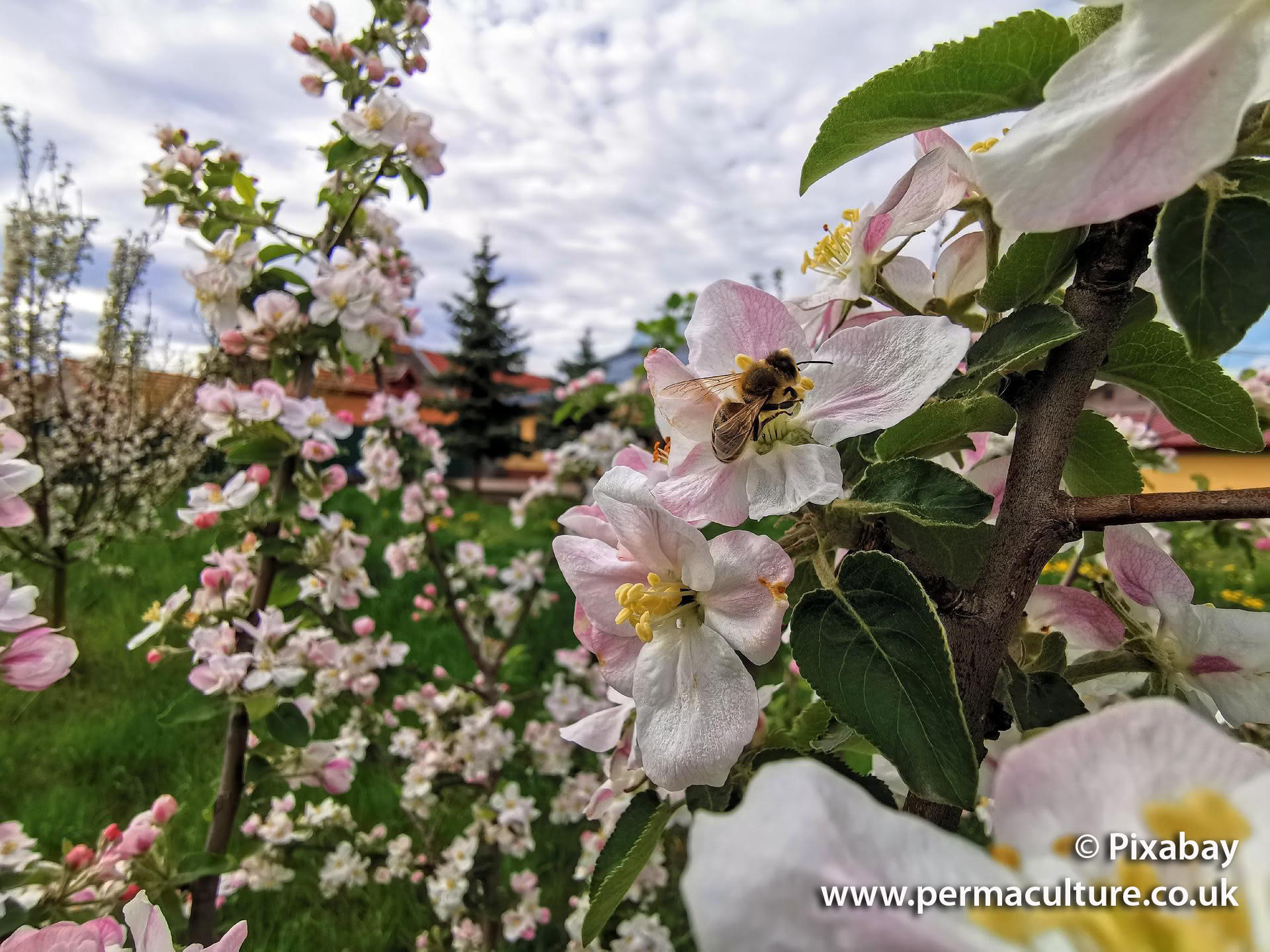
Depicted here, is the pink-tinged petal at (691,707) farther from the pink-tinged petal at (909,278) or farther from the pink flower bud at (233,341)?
the pink flower bud at (233,341)

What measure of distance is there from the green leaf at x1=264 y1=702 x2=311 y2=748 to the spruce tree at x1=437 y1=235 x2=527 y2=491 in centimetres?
1304

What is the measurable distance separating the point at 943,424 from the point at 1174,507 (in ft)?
0.42

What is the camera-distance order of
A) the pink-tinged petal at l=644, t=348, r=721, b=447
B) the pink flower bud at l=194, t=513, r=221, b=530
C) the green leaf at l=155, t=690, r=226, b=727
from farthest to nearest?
the pink flower bud at l=194, t=513, r=221, b=530
the green leaf at l=155, t=690, r=226, b=727
the pink-tinged petal at l=644, t=348, r=721, b=447

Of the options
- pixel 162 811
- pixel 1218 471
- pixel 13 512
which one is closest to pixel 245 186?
pixel 13 512

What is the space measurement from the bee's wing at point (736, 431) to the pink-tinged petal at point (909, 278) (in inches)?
6.4

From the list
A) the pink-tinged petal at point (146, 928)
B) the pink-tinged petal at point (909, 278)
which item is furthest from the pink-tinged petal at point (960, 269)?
the pink-tinged petal at point (146, 928)

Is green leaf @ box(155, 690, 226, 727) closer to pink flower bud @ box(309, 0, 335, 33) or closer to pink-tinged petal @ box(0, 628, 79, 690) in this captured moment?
pink-tinged petal @ box(0, 628, 79, 690)

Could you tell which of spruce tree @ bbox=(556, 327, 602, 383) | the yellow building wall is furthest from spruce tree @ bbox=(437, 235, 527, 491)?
the yellow building wall

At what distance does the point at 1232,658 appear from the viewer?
1.47 feet

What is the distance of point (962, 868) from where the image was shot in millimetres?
243

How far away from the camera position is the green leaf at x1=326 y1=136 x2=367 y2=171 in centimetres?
160

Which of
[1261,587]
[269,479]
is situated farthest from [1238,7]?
[1261,587]

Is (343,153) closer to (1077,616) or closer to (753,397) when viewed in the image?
(753,397)

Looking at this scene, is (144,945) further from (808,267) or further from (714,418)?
(808,267)
